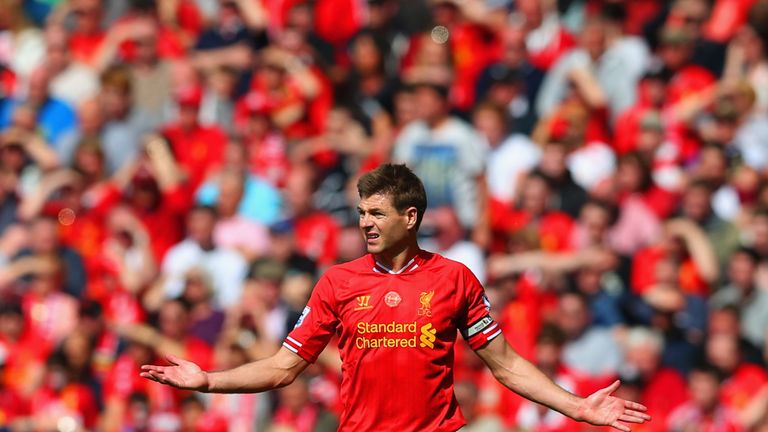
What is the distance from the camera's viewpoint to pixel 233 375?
7.81m

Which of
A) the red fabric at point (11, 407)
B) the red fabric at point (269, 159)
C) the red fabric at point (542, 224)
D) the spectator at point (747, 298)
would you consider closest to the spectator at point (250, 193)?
the red fabric at point (269, 159)

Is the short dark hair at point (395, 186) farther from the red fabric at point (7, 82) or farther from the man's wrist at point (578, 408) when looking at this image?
the red fabric at point (7, 82)

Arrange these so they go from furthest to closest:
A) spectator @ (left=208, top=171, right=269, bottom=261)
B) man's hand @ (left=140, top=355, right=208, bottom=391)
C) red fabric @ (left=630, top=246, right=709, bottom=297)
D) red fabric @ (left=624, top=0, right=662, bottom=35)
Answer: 1. red fabric @ (left=624, top=0, right=662, bottom=35)
2. spectator @ (left=208, top=171, right=269, bottom=261)
3. red fabric @ (left=630, top=246, right=709, bottom=297)
4. man's hand @ (left=140, top=355, right=208, bottom=391)

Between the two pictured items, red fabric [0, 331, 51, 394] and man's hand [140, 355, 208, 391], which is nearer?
man's hand [140, 355, 208, 391]

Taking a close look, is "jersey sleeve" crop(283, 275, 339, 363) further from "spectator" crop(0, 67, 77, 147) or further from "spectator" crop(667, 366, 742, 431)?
"spectator" crop(0, 67, 77, 147)

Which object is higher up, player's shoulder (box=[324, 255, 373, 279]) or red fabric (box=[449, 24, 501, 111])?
red fabric (box=[449, 24, 501, 111])

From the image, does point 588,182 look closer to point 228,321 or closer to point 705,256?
point 705,256

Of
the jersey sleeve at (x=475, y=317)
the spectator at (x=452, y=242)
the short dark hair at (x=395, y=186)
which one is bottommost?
the jersey sleeve at (x=475, y=317)

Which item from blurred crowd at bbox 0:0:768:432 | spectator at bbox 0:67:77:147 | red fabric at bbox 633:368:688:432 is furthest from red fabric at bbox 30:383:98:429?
red fabric at bbox 633:368:688:432

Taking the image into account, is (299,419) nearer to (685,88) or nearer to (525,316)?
(525,316)

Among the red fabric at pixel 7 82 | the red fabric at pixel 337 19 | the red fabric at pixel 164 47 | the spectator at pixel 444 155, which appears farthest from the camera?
the red fabric at pixel 7 82

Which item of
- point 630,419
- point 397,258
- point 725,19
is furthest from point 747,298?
point 397,258

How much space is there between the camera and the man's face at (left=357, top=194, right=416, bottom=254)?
7805 millimetres

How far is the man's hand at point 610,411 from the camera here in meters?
7.62
